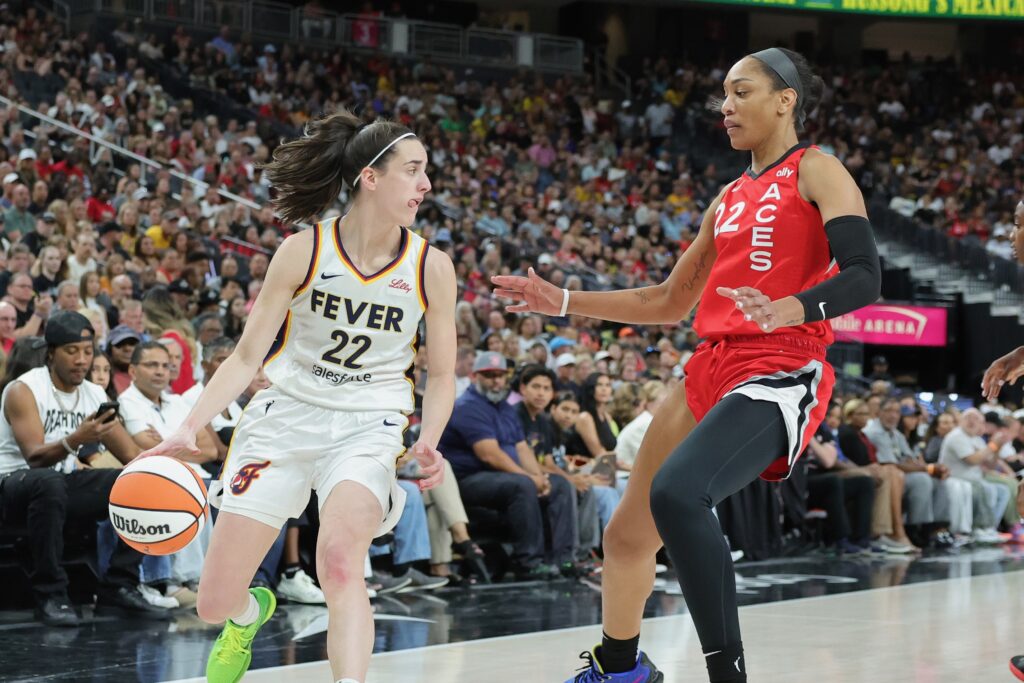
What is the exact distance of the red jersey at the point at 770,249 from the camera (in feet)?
13.1

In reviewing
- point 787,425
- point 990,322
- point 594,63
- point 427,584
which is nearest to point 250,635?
point 787,425

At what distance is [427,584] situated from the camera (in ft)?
27.2

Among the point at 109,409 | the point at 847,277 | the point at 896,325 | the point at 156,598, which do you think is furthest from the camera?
the point at 896,325

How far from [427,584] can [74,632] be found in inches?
99.6

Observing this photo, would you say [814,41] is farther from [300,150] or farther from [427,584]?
[300,150]

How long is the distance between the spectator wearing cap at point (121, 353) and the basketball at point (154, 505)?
390 cm

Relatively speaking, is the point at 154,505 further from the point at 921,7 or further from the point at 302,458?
the point at 921,7

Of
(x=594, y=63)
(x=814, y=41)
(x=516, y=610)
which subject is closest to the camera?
(x=516, y=610)

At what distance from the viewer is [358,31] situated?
80.8 feet

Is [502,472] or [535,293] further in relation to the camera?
[502,472]

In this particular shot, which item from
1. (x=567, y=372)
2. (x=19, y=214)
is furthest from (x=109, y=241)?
(x=567, y=372)

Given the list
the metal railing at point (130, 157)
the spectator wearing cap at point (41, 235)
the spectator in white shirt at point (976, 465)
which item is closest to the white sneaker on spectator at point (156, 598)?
the spectator wearing cap at point (41, 235)

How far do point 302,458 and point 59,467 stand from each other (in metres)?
3.42

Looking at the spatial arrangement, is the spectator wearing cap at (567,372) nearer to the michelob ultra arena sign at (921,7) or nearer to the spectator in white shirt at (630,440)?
the spectator in white shirt at (630,440)
